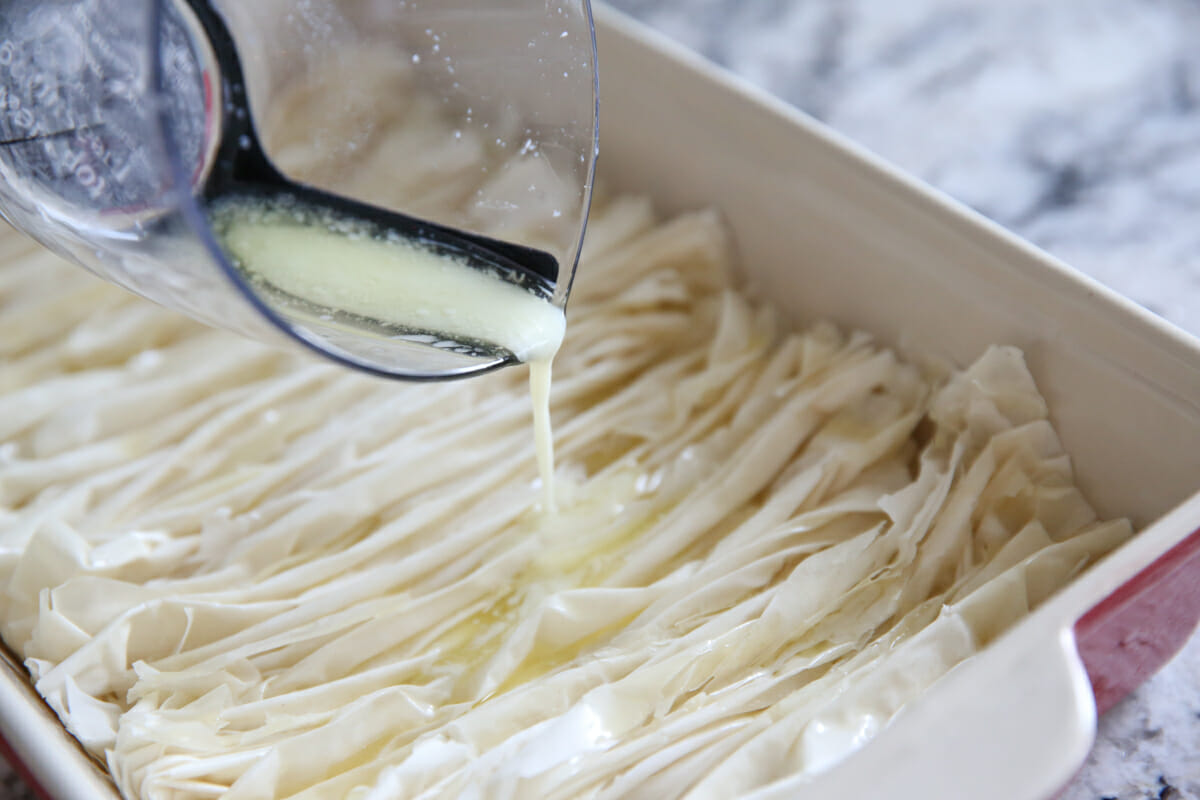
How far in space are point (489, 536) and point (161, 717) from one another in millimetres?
259

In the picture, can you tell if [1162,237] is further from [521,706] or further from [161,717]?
[161,717]

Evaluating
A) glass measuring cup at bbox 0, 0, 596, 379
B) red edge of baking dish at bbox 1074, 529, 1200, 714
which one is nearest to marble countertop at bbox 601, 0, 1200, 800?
red edge of baking dish at bbox 1074, 529, 1200, 714

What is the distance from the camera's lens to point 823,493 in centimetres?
84

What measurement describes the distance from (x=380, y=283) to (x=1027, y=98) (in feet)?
2.97

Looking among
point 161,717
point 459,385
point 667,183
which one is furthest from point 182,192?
point 667,183

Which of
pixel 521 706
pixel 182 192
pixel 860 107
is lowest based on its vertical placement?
pixel 521 706

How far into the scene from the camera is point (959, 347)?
2.81 ft

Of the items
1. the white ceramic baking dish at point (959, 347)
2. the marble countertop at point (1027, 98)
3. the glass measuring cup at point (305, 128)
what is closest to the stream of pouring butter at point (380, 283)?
the glass measuring cup at point (305, 128)

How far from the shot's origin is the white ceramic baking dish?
539mm

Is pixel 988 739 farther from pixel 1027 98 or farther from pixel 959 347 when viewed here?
pixel 1027 98

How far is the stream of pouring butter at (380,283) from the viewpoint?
668 mm

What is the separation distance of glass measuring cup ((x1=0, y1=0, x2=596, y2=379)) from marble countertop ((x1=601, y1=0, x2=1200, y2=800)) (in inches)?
23.3

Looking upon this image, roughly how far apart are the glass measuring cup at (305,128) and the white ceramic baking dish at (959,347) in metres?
0.23

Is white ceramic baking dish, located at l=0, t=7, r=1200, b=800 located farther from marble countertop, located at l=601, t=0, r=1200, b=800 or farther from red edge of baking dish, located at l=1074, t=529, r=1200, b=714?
marble countertop, located at l=601, t=0, r=1200, b=800
